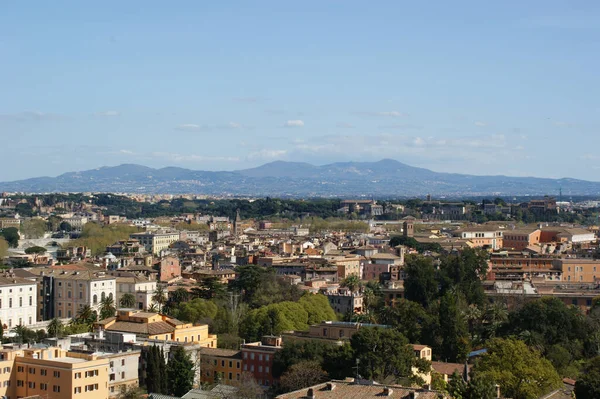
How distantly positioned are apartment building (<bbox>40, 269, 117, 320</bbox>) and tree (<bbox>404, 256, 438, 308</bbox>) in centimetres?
1425

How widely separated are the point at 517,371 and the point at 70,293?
82.2ft

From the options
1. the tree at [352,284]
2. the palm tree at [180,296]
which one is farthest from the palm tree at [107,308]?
the tree at [352,284]

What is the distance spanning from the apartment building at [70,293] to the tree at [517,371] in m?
22.3

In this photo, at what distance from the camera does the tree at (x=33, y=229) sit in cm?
10975

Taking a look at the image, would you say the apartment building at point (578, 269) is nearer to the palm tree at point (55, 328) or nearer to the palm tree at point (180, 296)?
the palm tree at point (180, 296)

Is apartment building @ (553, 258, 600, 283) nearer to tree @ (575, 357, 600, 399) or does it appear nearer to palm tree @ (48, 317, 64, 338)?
palm tree @ (48, 317, 64, 338)

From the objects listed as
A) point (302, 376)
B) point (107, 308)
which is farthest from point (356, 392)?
point (107, 308)

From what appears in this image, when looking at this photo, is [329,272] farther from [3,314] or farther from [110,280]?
[3,314]

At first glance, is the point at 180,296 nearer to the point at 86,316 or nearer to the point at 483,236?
the point at 86,316

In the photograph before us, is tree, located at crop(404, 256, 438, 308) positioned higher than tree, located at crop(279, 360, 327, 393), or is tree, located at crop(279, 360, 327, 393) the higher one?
tree, located at crop(404, 256, 438, 308)

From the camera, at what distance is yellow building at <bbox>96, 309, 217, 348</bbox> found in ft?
123

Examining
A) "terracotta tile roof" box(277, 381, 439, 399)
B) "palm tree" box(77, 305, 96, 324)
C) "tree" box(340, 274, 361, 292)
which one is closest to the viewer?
"terracotta tile roof" box(277, 381, 439, 399)

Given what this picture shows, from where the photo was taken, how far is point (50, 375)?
30375 millimetres

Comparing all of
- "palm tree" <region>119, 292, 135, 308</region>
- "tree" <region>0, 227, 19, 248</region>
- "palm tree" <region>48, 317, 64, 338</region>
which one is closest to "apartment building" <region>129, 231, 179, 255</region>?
"tree" <region>0, 227, 19, 248</region>
